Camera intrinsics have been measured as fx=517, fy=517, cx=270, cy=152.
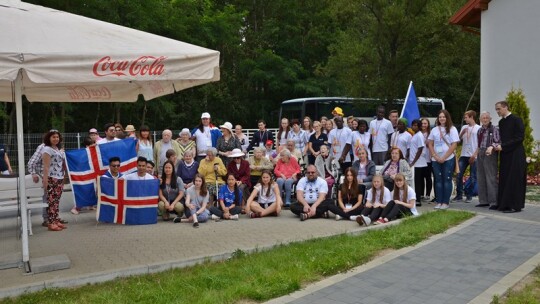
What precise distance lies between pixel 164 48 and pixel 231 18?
29.5 metres

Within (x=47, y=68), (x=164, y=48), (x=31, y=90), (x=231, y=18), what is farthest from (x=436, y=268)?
(x=231, y=18)

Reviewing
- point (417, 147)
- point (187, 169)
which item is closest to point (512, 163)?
point (417, 147)

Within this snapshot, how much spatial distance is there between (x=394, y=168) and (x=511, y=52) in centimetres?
949

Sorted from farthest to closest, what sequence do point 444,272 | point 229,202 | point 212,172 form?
point 212,172 → point 229,202 → point 444,272

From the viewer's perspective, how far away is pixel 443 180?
10.3 meters

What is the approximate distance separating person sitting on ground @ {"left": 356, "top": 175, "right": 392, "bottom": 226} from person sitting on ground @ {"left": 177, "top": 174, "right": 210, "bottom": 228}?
2883mm

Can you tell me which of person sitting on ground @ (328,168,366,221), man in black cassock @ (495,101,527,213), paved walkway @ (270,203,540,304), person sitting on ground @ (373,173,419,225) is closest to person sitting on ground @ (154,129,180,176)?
person sitting on ground @ (328,168,366,221)

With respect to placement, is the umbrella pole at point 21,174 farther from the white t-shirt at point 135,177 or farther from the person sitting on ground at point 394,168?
the person sitting on ground at point 394,168

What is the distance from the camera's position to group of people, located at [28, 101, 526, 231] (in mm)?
9297

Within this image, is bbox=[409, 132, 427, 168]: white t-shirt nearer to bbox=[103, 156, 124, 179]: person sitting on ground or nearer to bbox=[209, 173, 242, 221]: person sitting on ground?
bbox=[209, 173, 242, 221]: person sitting on ground

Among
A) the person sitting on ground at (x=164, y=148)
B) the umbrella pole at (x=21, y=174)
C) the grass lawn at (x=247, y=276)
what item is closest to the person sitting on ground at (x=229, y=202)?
the person sitting on ground at (x=164, y=148)

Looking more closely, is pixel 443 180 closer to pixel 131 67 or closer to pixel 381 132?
pixel 381 132

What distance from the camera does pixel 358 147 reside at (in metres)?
11.3

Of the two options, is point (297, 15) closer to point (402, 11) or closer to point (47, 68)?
point (402, 11)
